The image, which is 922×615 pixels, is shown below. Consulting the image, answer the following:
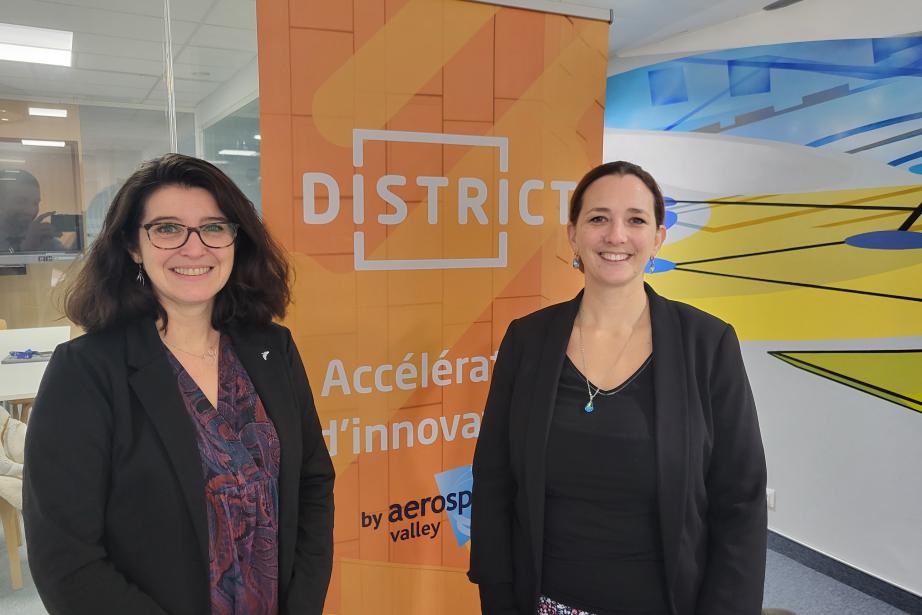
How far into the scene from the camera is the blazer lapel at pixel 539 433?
1.38 metres

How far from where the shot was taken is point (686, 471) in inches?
51.3

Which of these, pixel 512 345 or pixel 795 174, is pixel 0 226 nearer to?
pixel 512 345

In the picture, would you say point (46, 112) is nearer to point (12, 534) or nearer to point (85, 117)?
point (85, 117)

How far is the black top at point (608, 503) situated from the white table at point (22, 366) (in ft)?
4.42

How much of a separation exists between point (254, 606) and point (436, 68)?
1516mm

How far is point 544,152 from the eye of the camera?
2088 millimetres

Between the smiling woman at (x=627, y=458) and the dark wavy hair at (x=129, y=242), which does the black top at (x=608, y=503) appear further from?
the dark wavy hair at (x=129, y=242)

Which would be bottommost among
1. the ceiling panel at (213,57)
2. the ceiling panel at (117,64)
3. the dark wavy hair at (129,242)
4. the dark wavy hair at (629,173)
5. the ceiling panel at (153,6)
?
the dark wavy hair at (129,242)

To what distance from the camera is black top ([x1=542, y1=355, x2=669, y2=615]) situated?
4.34 ft

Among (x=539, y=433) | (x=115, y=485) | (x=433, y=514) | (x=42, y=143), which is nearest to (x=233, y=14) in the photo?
(x=42, y=143)

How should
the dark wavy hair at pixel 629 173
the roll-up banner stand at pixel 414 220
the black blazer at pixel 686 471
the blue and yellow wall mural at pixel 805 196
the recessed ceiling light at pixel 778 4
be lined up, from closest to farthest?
the black blazer at pixel 686 471
the dark wavy hair at pixel 629 173
the roll-up banner stand at pixel 414 220
the blue and yellow wall mural at pixel 805 196
the recessed ceiling light at pixel 778 4

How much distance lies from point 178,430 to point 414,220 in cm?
99

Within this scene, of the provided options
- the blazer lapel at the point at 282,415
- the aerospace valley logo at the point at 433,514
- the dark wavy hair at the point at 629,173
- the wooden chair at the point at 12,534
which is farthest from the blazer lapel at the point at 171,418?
the wooden chair at the point at 12,534

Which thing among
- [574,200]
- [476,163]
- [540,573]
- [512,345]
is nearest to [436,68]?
[476,163]
